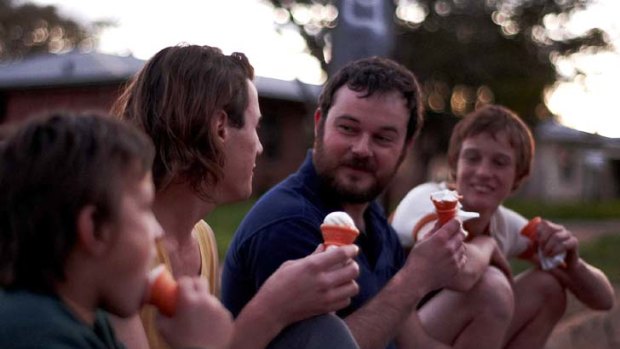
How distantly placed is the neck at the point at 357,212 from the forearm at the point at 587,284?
45.8 inches

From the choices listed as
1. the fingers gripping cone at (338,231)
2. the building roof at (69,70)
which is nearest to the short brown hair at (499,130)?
the fingers gripping cone at (338,231)

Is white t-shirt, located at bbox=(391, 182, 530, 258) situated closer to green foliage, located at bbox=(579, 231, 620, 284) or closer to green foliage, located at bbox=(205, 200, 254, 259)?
green foliage, located at bbox=(579, 231, 620, 284)

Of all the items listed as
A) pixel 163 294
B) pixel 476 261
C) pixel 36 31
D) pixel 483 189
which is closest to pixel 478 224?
pixel 483 189

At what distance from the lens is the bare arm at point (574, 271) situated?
3.96m

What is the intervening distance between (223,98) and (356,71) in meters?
1.03

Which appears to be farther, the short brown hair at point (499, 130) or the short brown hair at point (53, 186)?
the short brown hair at point (499, 130)

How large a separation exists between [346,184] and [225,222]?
15944 mm

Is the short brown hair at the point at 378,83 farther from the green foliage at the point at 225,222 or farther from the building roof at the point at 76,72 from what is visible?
the building roof at the point at 76,72

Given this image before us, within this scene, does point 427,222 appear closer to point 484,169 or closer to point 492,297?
point 492,297

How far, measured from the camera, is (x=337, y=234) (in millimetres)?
2467

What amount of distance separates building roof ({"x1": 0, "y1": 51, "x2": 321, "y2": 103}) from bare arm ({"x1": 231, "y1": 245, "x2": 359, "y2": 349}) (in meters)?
22.5

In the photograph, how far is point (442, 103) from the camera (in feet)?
103

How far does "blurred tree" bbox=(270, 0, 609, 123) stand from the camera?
28.5m

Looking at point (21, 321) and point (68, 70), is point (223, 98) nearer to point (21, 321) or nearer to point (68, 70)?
point (21, 321)
